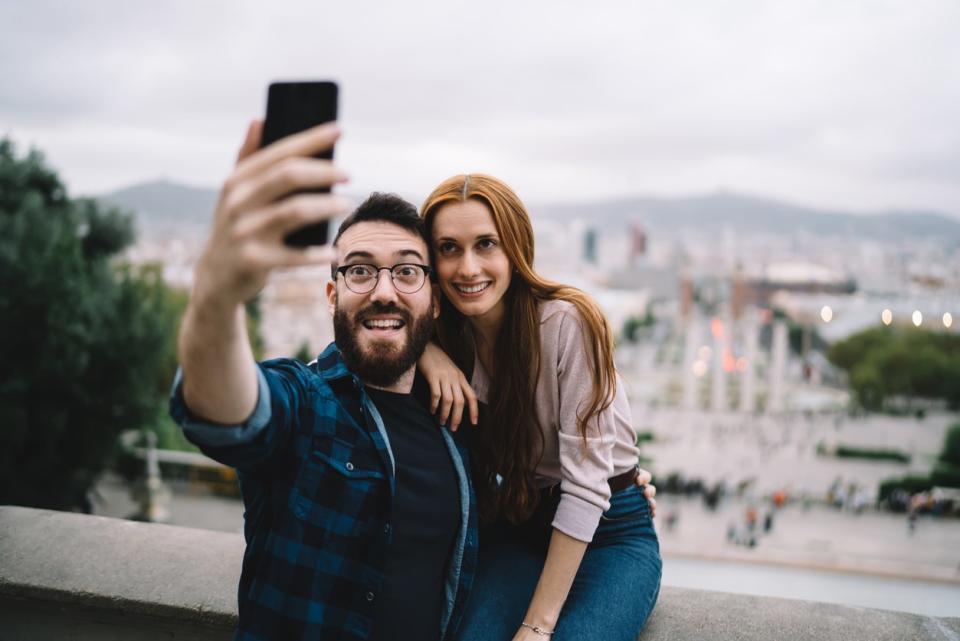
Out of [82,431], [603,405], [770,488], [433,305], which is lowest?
[770,488]

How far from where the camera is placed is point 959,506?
23.3 m

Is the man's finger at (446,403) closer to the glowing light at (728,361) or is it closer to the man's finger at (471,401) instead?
the man's finger at (471,401)

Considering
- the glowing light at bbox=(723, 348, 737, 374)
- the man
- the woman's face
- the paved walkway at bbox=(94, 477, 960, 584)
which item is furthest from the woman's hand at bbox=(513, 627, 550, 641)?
the glowing light at bbox=(723, 348, 737, 374)

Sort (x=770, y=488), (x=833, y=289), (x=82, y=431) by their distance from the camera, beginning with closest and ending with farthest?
1. (x=82, y=431)
2. (x=770, y=488)
3. (x=833, y=289)

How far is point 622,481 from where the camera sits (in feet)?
7.93

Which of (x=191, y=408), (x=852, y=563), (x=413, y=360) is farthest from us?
(x=852, y=563)

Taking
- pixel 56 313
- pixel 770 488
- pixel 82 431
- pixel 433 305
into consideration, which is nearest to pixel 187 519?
pixel 82 431

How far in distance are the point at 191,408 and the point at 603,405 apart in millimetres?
1187

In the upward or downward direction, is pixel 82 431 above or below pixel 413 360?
below

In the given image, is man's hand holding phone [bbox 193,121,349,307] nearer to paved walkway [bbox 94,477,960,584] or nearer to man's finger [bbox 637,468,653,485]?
man's finger [bbox 637,468,653,485]

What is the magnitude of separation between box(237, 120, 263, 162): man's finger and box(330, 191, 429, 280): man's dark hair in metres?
0.89

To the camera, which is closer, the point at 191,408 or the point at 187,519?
the point at 191,408

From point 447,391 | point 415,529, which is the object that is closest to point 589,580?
point 415,529

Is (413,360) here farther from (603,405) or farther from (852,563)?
(852,563)
